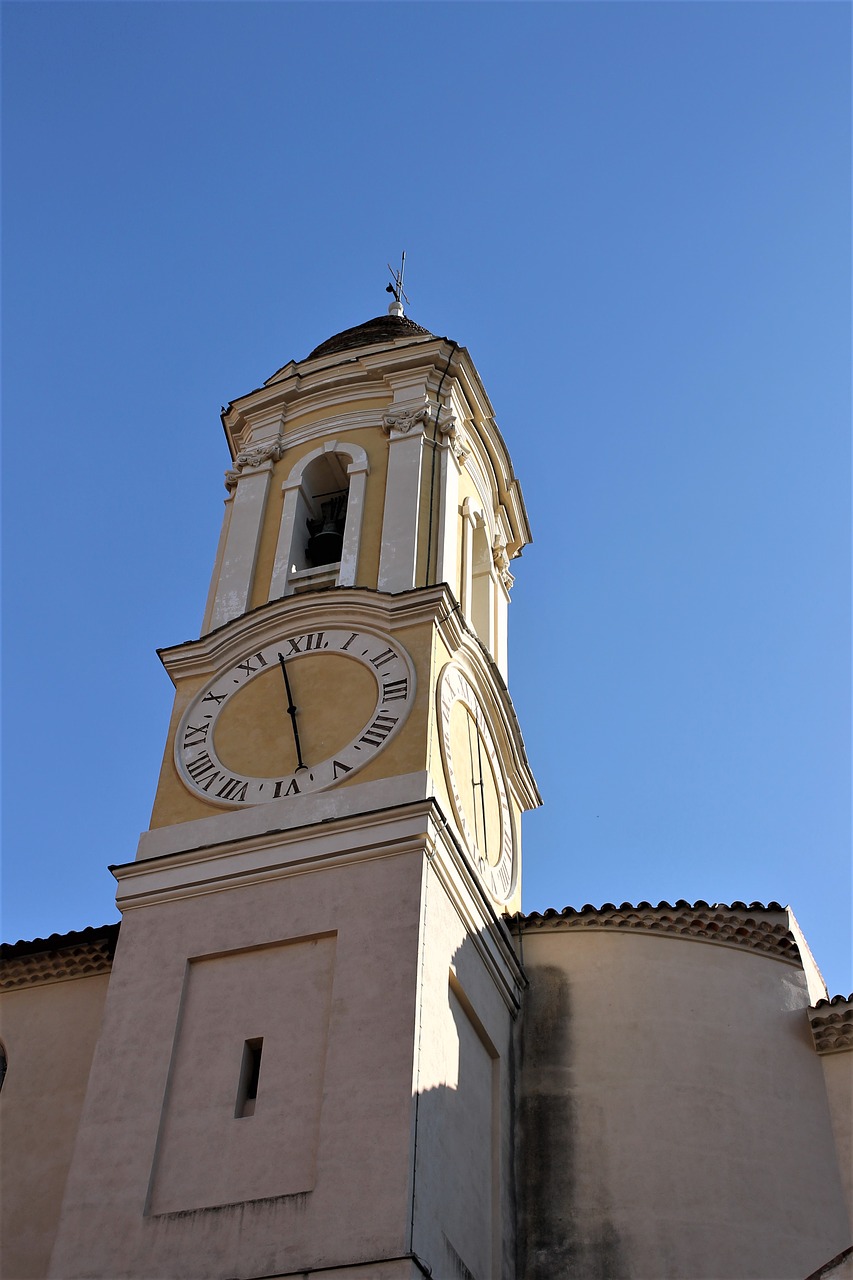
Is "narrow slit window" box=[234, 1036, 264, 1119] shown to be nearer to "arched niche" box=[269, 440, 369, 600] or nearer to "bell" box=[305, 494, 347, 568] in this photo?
"arched niche" box=[269, 440, 369, 600]

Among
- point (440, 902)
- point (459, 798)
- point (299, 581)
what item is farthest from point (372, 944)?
point (299, 581)

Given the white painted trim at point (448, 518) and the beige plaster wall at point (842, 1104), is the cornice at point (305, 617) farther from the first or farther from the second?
the beige plaster wall at point (842, 1104)

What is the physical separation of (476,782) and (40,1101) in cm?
574

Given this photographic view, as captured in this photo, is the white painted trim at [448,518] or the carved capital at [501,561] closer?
the white painted trim at [448,518]

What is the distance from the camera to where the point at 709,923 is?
16.3 metres

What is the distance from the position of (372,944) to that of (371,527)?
259 inches

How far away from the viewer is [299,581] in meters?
18.7

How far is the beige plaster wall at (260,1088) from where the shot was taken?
12.0m

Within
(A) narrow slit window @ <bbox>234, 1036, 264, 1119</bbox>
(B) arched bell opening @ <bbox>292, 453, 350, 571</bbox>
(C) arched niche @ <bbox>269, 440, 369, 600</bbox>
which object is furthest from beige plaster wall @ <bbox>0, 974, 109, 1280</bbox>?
(B) arched bell opening @ <bbox>292, 453, 350, 571</bbox>

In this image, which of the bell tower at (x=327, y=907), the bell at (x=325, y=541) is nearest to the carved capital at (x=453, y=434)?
the bell tower at (x=327, y=907)

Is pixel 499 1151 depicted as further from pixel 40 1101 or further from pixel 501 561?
pixel 501 561

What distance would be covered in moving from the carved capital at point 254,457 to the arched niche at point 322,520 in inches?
16.5

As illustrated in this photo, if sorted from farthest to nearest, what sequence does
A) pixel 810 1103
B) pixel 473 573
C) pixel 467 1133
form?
pixel 473 573
pixel 810 1103
pixel 467 1133

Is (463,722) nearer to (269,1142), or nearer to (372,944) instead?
(372,944)
